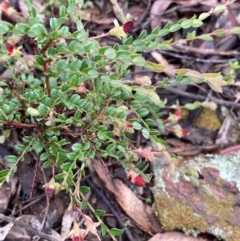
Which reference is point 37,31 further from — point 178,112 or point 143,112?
point 178,112

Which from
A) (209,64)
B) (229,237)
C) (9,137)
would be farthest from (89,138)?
(209,64)

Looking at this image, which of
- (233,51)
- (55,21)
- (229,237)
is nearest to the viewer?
(55,21)

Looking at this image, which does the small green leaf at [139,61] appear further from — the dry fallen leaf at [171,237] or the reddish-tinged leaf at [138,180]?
the dry fallen leaf at [171,237]

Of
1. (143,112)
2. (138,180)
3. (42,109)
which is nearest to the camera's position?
(42,109)

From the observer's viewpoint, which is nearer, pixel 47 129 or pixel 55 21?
pixel 55 21

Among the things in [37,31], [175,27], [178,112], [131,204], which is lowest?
[131,204]

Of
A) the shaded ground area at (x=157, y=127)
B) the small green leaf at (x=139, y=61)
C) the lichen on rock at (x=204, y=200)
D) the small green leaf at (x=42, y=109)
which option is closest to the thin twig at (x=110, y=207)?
the shaded ground area at (x=157, y=127)

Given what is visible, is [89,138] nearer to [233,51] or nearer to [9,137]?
[9,137]

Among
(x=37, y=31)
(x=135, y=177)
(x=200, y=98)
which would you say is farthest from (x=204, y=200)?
(x=37, y=31)
